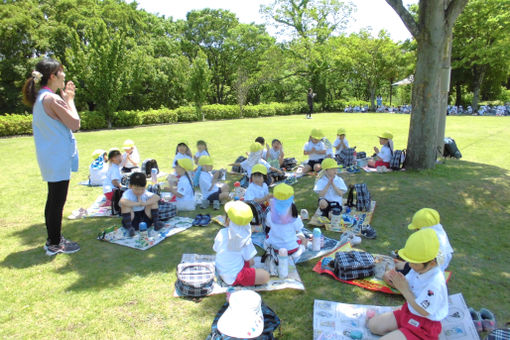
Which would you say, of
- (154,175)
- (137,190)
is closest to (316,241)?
(137,190)

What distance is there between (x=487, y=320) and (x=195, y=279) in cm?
297

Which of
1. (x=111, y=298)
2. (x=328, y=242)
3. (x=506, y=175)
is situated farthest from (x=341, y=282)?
(x=506, y=175)

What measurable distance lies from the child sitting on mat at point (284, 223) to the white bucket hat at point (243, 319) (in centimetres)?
185

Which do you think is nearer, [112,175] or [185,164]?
[185,164]

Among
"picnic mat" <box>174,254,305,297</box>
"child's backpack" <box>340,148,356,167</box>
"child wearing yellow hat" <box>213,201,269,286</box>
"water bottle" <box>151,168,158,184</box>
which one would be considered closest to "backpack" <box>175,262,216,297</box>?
"picnic mat" <box>174,254,305,297</box>

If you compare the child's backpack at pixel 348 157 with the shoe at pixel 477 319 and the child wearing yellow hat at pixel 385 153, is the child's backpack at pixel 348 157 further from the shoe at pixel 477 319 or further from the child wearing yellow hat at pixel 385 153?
the shoe at pixel 477 319

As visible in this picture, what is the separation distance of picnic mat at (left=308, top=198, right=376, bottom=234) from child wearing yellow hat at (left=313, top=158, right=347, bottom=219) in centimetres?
26

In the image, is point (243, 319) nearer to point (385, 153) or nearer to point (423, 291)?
point (423, 291)

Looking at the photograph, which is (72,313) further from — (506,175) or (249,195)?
(506,175)

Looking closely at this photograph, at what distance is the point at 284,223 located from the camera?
4496 mm

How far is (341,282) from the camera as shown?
3926mm

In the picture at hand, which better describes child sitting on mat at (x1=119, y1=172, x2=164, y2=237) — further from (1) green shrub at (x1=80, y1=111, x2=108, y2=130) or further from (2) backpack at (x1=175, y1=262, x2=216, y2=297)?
(1) green shrub at (x1=80, y1=111, x2=108, y2=130)

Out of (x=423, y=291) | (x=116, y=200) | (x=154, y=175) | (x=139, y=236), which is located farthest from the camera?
(x=154, y=175)

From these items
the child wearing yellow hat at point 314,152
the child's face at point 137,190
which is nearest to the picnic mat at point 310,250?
the child's face at point 137,190
